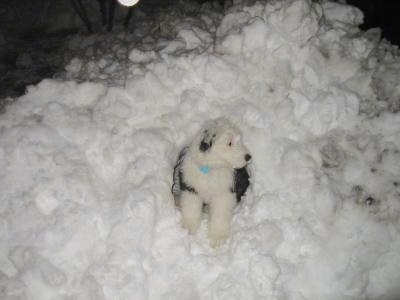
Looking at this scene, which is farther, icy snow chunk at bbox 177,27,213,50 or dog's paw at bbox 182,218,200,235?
icy snow chunk at bbox 177,27,213,50

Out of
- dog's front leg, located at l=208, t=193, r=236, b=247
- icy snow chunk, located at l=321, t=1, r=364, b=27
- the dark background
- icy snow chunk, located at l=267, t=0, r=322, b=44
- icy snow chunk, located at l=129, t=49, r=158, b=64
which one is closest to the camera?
dog's front leg, located at l=208, t=193, r=236, b=247

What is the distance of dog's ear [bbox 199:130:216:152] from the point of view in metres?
2.91

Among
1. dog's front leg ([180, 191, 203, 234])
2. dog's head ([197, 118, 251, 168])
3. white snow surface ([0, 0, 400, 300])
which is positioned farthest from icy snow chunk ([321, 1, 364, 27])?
dog's front leg ([180, 191, 203, 234])

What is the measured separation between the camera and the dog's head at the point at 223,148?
2.86 meters

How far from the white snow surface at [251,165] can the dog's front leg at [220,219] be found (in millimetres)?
117

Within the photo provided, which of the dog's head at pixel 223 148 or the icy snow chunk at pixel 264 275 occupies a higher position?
the dog's head at pixel 223 148

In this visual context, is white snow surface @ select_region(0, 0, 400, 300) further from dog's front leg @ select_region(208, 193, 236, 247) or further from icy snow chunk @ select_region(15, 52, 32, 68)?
icy snow chunk @ select_region(15, 52, 32, 68)

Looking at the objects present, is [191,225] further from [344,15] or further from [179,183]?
[344,15]

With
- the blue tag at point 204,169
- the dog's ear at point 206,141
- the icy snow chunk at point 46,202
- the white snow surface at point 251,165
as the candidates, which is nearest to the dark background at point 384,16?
the white snow surface at point 251,165

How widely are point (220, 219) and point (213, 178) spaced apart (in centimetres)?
36

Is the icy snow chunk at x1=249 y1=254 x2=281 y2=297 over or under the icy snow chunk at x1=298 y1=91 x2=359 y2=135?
under

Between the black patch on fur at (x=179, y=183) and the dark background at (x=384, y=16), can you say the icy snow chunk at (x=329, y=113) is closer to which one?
the black patch on fur at (x=179, y=183)

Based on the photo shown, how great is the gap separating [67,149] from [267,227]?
6.55ft

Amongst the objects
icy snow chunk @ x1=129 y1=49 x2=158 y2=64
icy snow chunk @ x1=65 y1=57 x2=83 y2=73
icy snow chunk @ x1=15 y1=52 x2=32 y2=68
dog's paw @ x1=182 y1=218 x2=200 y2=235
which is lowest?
dog's paw @ x1=182 y1=218 x2=200 y2=235
